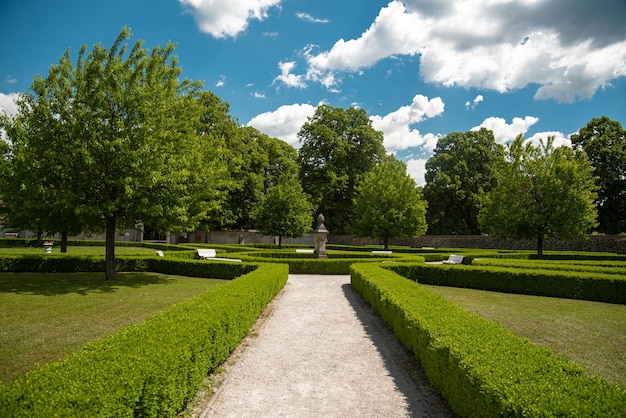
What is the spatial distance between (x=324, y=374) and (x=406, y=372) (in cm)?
127

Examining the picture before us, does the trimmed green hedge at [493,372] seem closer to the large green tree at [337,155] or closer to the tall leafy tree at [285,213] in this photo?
the tall leafy tree at [285,213]

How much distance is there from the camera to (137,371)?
3434 mm

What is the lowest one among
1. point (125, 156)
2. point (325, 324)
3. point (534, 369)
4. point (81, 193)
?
point (325, 324)

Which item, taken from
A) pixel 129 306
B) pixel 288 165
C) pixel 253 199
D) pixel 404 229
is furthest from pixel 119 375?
pixel 288 165

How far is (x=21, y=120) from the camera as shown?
1197 cm

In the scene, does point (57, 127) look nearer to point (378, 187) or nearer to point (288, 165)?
point (378, 187)

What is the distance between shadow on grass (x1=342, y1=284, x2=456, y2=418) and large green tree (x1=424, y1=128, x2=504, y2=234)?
35056mm

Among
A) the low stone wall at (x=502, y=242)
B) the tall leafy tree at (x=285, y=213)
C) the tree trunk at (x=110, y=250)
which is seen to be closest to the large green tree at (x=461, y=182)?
the low stone wall at (x=502, y=242)

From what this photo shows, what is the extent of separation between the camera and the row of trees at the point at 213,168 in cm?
1176

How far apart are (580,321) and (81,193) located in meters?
14.5

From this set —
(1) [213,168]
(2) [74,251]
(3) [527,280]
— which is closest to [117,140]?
(1) [213,168]

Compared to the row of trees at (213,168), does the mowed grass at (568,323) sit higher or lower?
lower

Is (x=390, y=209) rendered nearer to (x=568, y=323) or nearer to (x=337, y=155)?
(x=337, y=155)

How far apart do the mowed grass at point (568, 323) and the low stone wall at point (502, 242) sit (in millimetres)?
20457
